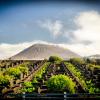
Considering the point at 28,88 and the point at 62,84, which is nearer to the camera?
the point at 62,84

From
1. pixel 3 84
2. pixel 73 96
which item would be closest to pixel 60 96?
pixel 73 96

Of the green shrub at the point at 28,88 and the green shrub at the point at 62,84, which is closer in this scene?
the green shrub at the point at 62,84

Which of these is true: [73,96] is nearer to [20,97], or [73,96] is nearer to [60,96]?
[60,96]

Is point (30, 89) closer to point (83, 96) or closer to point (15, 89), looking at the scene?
point (15, 89)

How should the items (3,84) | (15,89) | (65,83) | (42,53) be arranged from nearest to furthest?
(65,83) < (15,89) < (3,84) < (42,53)

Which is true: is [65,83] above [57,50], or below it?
below

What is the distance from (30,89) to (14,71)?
25.3 ft

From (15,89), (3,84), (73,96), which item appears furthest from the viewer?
(3,84)

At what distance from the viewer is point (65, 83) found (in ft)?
47.7

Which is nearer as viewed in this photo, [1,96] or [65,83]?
[1,96]

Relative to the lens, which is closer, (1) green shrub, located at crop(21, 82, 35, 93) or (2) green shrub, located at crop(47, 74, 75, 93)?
(2) green shrub, located at crop(47, 74, 75, 93)

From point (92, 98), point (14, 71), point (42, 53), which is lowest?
point (92, 98)

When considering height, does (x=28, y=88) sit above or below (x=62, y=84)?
below

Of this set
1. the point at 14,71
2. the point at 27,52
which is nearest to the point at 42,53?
the point at 27,52
